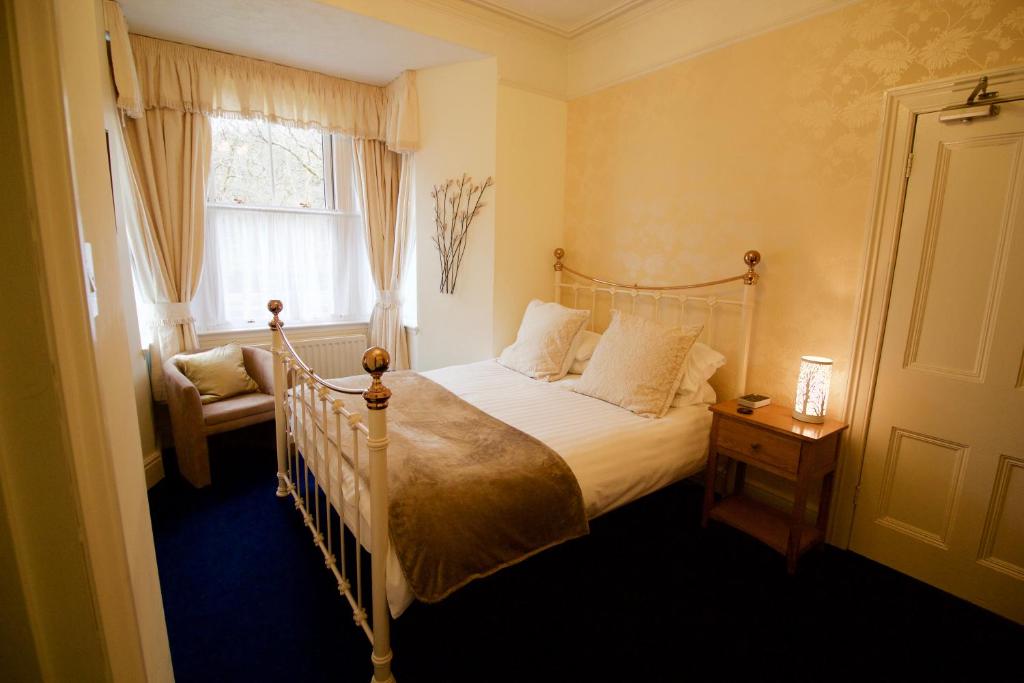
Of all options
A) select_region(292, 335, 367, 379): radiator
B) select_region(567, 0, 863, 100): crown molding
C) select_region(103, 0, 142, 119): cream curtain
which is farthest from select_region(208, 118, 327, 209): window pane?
select_region(567, 0, 863, 100): crown molding

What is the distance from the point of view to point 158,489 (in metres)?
2.84

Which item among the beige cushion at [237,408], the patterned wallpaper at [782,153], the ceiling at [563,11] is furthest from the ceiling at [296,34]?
the beige cushion at [237,408]

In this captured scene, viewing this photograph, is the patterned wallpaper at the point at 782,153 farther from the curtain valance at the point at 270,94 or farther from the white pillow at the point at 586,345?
the curtain valance at the point at 270,94

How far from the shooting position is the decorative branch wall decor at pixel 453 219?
143 inches

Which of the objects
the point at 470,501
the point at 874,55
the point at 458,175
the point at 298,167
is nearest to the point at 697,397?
the point at 470,501

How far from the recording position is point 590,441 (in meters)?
2.11

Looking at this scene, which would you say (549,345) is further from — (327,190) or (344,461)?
(327,190)

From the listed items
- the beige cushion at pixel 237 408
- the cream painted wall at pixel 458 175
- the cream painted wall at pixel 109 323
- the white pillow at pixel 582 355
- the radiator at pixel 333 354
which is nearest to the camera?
the cream painted wall at pixel 109 323

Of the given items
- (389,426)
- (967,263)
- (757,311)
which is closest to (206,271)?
(389,426)

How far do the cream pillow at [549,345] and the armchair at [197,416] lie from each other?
1719 millimetres

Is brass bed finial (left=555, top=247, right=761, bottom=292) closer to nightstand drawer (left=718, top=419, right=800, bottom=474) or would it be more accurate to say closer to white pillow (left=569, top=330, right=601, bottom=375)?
white pillow (left=569, top=330, right=601, bottom=375)

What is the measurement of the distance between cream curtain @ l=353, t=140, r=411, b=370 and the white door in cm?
350

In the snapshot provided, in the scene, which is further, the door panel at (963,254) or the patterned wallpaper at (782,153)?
the patterned wallpaper at (782,153)

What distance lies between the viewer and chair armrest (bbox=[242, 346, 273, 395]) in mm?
3291
